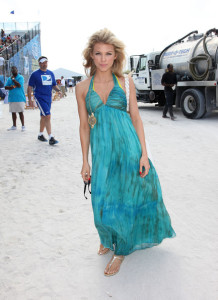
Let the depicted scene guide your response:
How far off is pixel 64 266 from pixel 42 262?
20 cm

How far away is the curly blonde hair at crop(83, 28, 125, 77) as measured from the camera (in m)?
2.20

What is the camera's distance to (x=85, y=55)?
7.60 ft

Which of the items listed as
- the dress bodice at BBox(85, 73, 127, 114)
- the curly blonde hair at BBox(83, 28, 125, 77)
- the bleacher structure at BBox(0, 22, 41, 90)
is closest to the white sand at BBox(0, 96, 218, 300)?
the dress bodice at BBox(85, 73, 127, 114)

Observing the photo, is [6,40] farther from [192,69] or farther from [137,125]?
[137,125]

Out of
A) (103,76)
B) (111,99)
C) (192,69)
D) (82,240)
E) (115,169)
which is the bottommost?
(82,240)

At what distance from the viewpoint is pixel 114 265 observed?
7.87 feet

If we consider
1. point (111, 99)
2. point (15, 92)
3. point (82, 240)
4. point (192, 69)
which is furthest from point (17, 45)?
point (111, 99)

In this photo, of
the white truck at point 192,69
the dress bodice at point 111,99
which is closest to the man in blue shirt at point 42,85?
the white truck at point 192,69

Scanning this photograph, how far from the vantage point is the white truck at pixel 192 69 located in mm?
10430

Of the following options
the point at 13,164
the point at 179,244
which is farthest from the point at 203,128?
the point at 179,244

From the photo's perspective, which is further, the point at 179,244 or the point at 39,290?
the point at 179,244

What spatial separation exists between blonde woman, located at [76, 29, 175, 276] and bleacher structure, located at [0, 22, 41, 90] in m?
21.3

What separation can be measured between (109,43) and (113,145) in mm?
705

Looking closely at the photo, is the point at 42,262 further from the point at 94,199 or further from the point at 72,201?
the point at 72,201
